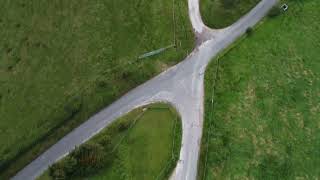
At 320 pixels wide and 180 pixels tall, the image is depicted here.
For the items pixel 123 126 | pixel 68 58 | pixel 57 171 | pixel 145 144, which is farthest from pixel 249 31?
pixel 57 171

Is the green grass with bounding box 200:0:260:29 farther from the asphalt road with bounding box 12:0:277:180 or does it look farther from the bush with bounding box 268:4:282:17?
the bush with bounding box 268:4:282:17

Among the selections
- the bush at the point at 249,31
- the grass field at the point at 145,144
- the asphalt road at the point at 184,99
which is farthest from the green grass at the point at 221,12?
the grass field at the point at 145,144

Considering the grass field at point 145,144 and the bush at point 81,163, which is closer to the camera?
the bush at point 81,163

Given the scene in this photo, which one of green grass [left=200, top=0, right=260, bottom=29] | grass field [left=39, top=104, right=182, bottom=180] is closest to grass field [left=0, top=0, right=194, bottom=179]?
green grass [left=200, top=0, right=260, bottom=29]

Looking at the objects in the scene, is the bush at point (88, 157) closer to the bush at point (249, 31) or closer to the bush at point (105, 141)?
the bush at point (105, 141)

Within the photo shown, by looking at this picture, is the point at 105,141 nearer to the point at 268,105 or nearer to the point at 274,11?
the point at 268,105
